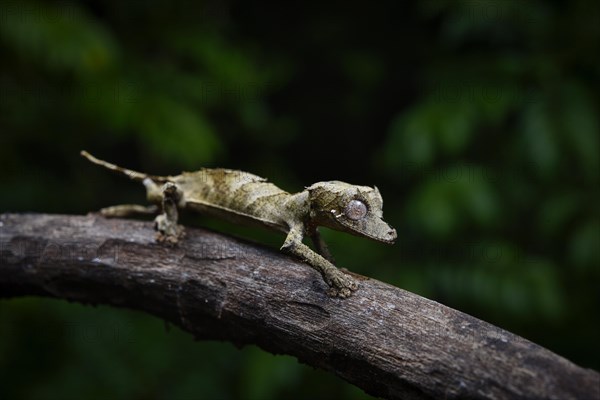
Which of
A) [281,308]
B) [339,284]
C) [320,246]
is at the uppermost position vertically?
[320,246]

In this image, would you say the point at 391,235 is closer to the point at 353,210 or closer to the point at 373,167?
the point at 353,210

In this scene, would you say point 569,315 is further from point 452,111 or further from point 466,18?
point 466,18

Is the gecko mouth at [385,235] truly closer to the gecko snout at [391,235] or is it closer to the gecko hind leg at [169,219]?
the gecko snout at [391,235]

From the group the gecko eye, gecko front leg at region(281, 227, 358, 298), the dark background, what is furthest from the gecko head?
the dark background

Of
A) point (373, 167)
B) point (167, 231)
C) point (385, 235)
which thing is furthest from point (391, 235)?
point (373, 167)

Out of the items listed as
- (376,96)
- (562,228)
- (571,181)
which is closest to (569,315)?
(562,228)

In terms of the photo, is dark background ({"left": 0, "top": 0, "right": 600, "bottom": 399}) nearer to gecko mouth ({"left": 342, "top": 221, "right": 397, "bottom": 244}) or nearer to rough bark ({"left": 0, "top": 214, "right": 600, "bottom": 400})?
rough bark ({"left": 0, "top": 214, "right": 600, "bottom": 400})

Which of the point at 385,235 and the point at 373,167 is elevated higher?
the point at 373,167

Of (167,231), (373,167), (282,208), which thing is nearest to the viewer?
(282,208)

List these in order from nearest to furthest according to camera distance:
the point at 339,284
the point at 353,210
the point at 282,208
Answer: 1. the point at 339,284
2. the point at 353,210
3. the point at 282,208
